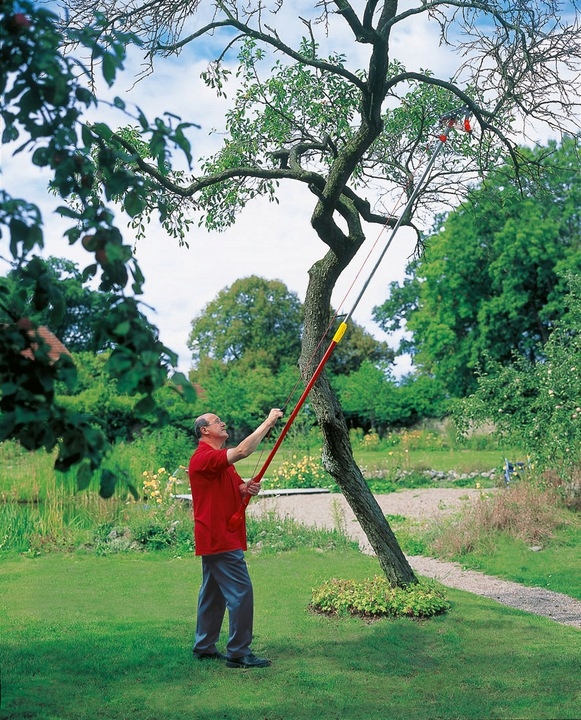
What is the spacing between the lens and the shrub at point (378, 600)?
6.95 metres

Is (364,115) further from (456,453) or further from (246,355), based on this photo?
(246,355)

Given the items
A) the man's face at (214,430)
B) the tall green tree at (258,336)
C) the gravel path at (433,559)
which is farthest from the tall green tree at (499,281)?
the man's face at (214,430)

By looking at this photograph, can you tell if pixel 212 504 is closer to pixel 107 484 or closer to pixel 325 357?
pixel 325 357

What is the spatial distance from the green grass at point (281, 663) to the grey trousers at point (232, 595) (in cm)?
21

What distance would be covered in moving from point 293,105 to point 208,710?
548 cm

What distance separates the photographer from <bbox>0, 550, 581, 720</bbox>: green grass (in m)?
4.92

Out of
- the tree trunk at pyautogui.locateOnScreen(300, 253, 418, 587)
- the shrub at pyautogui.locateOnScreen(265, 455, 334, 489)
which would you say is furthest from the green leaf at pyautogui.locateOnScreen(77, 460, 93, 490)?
the shrub at pyautogui.locateOnScreen(265, 455, 334, 489)

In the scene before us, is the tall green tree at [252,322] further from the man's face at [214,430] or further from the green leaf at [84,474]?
the green leaf at [84,474]

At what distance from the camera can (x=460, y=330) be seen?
31.3m

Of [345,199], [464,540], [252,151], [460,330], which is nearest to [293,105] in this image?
[252,151]

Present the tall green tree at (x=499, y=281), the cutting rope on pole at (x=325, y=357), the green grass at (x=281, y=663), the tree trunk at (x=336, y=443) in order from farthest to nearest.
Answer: the tall green tree at (x=499, y=281) → the tree trunk at (x=336, y=443) → the cutting rope on pole at (x=325, y=357) → the green grass at (x=281, y=663)

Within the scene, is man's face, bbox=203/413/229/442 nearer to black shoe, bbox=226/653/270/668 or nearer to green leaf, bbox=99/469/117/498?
black shoe, bbox=226/653/270/668

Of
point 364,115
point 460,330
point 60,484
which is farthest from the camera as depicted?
point 460,330

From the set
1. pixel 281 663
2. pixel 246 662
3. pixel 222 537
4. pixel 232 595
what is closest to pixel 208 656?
pixel 246 662
